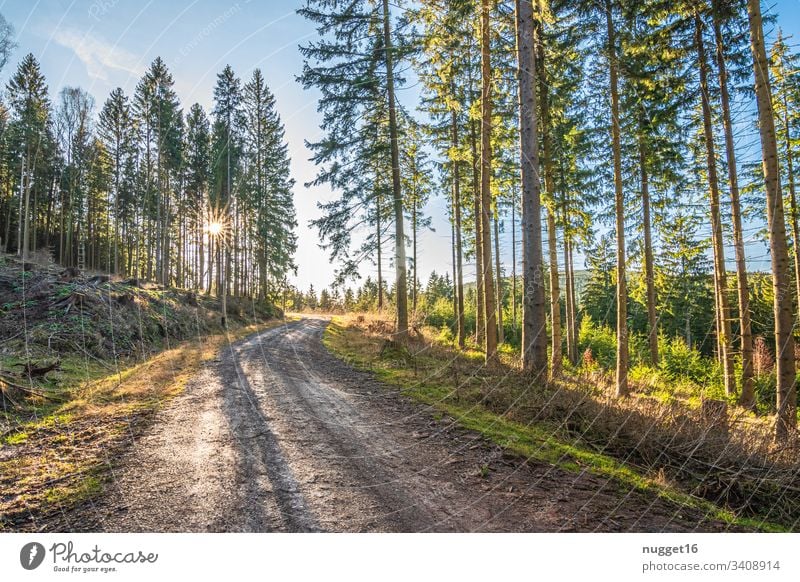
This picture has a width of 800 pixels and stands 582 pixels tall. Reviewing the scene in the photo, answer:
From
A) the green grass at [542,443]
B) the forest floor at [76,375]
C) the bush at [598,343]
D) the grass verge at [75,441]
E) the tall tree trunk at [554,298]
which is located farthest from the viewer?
the bush at [598,343]

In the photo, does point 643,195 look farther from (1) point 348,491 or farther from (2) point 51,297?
(2) point 51,297

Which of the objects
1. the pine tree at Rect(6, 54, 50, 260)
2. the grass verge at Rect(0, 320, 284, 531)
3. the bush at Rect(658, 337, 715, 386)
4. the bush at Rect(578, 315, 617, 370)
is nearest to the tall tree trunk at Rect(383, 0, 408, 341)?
the grass verge at Rect(0, 320, 284, 531)

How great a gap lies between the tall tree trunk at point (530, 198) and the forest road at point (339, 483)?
229 cm

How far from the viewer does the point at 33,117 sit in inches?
1003

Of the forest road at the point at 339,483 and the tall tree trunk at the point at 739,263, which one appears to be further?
the tall tree trunk at the point at 739,263

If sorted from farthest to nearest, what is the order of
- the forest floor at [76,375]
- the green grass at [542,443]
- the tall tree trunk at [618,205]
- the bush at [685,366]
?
the bush at [685,366], the tall tree trunk at [618,205], the forest floor at [76,375], the green grass at [542,443]

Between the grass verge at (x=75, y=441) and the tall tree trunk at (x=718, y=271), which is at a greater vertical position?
the tall tree trunk at (x=718, y=271)

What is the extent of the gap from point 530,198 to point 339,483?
5.33 meters

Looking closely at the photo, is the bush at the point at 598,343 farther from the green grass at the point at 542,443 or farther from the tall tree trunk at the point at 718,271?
the green grass at the point at 542,443

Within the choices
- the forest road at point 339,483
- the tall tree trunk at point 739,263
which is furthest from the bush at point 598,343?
the forest road at point 339,483

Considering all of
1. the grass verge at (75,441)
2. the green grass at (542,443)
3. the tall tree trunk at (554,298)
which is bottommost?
the green grass at (542,443)

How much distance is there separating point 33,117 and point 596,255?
38.4 m

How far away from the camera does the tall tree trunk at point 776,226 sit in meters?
4.89

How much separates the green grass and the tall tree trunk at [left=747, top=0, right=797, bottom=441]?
120 inches
